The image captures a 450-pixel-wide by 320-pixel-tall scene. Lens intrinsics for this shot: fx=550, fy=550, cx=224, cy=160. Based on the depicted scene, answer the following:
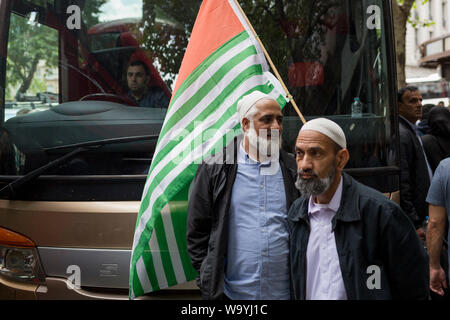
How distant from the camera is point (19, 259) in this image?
360cm

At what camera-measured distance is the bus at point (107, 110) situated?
348 centimetres

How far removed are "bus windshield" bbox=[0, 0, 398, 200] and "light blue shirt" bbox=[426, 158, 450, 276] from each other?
297mm

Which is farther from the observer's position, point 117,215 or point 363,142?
point 363,142

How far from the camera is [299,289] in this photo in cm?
247

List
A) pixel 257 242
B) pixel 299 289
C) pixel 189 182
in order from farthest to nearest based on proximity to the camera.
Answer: pixel 189 182
pixel 257 242
pixel 299 289

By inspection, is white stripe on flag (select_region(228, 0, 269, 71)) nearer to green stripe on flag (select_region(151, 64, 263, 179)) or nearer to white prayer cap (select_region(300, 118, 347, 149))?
green stripe on flag (select_region(151, 64, 263, 179))

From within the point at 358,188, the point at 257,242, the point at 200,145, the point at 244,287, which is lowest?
the point at 244,287

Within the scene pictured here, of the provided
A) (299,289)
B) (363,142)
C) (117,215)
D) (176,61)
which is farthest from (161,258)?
(363,142)

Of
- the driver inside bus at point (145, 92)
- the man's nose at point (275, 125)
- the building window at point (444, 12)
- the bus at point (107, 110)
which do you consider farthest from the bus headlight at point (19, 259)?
the building window at point (444, 12)

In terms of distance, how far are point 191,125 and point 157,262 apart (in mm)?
819

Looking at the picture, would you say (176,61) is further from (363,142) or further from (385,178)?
(385,178)

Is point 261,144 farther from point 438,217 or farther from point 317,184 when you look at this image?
point 438,217

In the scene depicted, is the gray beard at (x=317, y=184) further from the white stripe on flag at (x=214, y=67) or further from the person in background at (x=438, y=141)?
the person in background at (x=438, y=141)

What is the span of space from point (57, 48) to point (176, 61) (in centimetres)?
85
